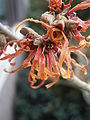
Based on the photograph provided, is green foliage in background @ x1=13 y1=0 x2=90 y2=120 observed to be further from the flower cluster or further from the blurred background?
the flower cluster

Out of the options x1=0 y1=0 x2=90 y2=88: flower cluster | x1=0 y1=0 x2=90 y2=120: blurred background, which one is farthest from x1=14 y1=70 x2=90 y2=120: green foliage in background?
x1=0 y1=0 x2=90 y2=88: flower cluster

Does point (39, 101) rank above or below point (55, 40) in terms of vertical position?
above

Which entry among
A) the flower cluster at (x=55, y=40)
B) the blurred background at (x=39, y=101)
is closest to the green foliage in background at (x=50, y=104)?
the blurred background at (x=39, y=101)

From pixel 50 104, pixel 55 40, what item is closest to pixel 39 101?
pixel 50 104

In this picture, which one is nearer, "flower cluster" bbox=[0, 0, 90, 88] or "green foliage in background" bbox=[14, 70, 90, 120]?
"flower cluster" bbox=[0, 0, 90, 88]

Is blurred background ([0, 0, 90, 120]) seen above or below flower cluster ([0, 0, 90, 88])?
above

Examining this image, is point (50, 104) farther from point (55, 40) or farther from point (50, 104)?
A: point (55, 40)

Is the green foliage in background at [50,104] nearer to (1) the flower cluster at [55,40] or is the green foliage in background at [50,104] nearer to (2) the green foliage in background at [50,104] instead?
(2) the green foliage in background at [50,104]

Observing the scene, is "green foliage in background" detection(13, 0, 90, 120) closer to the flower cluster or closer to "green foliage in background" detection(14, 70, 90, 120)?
"green foliage in background" detection(14, 70, 90, 120)

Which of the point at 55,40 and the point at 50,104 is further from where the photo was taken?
the point at 50,104
